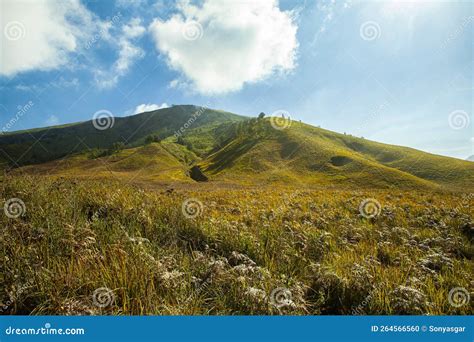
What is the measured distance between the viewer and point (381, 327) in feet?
12.9

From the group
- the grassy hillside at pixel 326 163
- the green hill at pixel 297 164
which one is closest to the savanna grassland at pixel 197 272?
the green hill at pixel 297 164

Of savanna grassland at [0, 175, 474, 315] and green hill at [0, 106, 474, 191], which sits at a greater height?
green hill at [0, 106, 474, 191]

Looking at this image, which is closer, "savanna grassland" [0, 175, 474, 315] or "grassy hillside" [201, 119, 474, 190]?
"savanna grassland" [0, 175, 474, 315]

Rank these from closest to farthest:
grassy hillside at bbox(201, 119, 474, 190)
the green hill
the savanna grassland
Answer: the savanna grassland
the green hill
grassy hillside at bbox(201, 119, 474, 190)

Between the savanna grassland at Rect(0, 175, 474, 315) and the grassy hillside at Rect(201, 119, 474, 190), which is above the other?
the grassy hillside at Rect(201, 119, 474, 190)

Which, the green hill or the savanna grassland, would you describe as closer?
the savanna grassland

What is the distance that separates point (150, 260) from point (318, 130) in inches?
5085

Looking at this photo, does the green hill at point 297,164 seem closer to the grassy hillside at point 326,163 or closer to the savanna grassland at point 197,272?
the grassy hillside at point 326,163

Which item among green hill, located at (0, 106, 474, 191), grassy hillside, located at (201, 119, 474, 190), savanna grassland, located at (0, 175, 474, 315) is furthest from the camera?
grassy hillside, located at (201, 119, 474, 190)

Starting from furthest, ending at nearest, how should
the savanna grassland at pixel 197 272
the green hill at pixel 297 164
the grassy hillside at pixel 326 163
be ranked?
the grassy hillside at pixel 326 163
the green hill at pixel 297 164
the savanna grassland at pixel 197 272

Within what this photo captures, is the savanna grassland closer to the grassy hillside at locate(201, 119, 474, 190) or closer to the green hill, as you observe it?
the green hill

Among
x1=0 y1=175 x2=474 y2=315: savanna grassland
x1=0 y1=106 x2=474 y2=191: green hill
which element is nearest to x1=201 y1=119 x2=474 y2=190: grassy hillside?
x1=0 y1=106 x2=474 y2=191: green hill

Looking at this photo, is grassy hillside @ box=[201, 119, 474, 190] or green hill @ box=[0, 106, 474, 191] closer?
green hill @ box=[0, 106, 474, 191]

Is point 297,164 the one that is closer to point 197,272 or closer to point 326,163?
point 326,163
